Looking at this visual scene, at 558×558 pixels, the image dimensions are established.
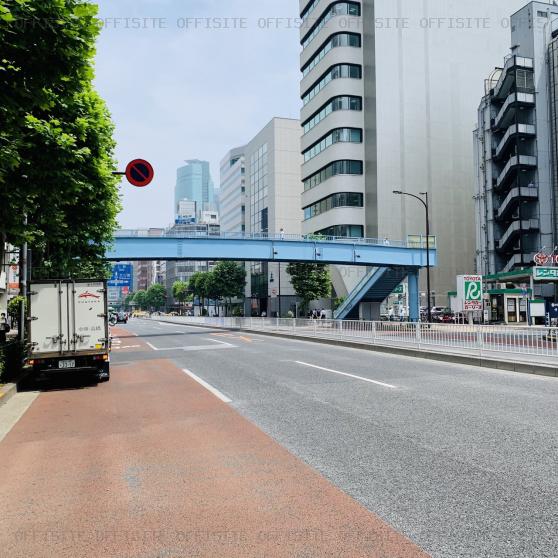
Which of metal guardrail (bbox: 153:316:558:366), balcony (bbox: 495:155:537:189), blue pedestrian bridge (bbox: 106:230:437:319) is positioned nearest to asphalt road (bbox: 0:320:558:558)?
metal guardrail (bbox: 153:316:558:366)

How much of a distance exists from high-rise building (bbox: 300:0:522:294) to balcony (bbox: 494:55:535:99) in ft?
33.5

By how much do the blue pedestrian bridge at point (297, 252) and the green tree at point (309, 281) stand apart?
39.4 feet

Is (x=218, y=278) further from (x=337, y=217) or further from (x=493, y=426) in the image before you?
(x=493, y=426)

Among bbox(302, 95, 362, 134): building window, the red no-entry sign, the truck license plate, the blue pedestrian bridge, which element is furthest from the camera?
bbox(302, 95, 362, 134): building window

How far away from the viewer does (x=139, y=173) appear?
1488cm

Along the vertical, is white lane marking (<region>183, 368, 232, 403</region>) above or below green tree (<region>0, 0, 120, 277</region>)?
below

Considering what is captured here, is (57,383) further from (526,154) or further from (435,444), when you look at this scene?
(526,154)

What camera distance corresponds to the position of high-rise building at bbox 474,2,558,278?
57250 mm

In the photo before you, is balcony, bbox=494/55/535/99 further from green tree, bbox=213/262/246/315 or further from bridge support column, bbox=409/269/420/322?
green tree, bbox=213/262/246/315

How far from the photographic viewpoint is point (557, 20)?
2343 inches

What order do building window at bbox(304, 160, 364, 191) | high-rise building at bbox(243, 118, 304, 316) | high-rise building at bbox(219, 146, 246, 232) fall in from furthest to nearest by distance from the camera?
high-rise building at bbox(219, 146, 246, 232) < high-rise building at bbox(243, 118, 304, 316) < building window at bbox(304, 160, 364, 191)

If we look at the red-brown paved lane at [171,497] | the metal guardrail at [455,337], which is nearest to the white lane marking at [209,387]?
the red-brown paved lane at [171,497]

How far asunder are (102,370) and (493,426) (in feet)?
32.0

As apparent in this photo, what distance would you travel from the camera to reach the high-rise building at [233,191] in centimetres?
11550
